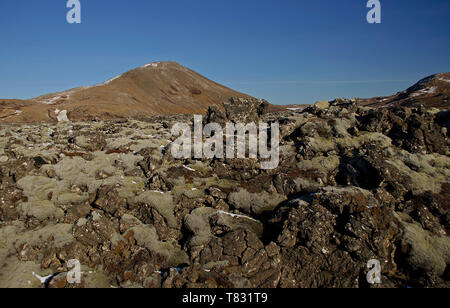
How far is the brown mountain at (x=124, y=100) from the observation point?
3570 inches

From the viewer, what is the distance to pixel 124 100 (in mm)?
132250

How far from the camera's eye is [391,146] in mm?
26188

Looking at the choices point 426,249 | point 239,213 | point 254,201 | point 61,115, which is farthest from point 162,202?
point 61,115

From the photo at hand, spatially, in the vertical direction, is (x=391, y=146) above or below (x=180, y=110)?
below

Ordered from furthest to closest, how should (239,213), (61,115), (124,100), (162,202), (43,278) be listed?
1. (124,100)
2. (61,115)
3. (162,202)
4. (239,213)
5. (43,278)

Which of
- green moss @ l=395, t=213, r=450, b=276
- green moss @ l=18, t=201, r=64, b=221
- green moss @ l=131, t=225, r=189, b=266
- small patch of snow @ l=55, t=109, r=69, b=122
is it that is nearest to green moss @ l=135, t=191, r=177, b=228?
green moss @ l=131, t=225, r=189, b=266

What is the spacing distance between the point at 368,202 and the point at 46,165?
26.4 m

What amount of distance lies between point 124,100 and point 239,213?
4981 inches

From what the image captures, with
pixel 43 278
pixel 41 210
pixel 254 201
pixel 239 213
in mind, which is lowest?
pixel 43 278

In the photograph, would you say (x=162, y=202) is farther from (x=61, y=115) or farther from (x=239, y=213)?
(x=61, y=115)

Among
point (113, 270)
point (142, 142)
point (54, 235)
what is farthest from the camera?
point (142, 142)

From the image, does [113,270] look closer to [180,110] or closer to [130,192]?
[130,192]
